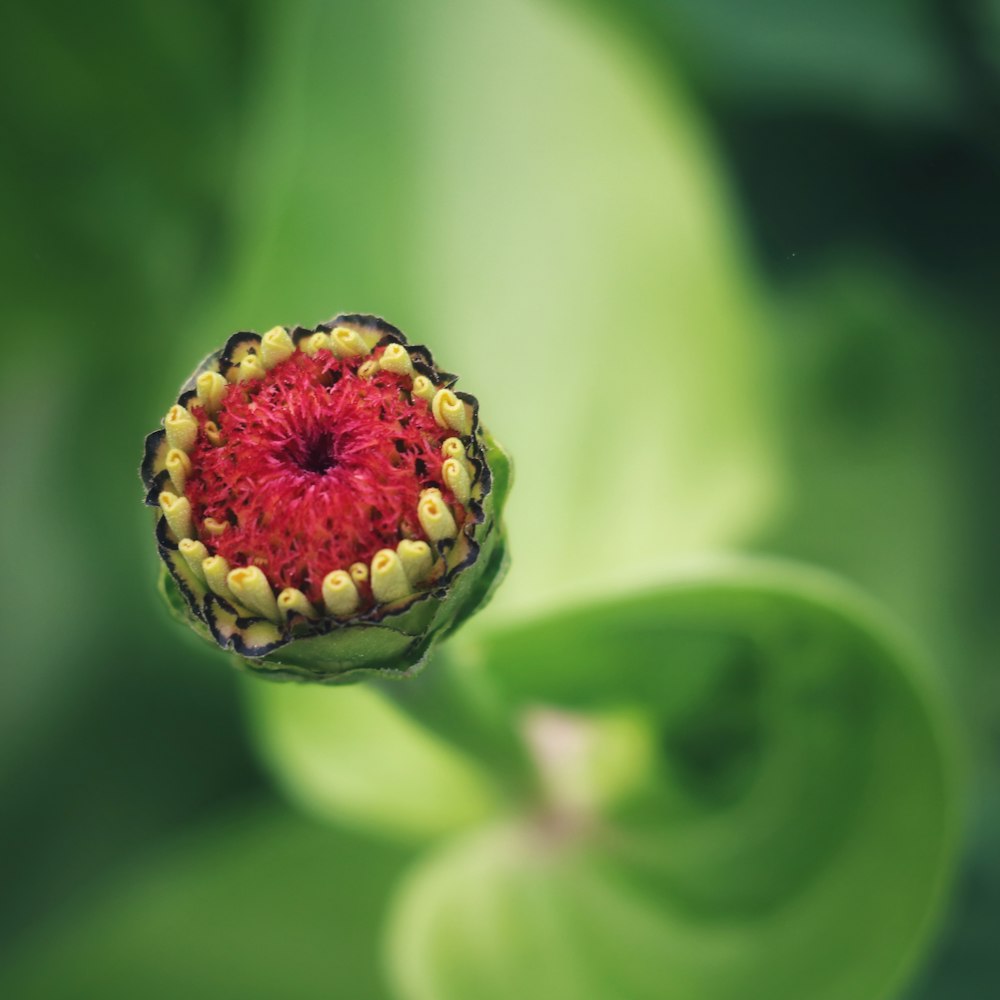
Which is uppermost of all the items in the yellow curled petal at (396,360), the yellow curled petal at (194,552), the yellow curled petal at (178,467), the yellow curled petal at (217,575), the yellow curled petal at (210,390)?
the yellow curled petal at (396,360)

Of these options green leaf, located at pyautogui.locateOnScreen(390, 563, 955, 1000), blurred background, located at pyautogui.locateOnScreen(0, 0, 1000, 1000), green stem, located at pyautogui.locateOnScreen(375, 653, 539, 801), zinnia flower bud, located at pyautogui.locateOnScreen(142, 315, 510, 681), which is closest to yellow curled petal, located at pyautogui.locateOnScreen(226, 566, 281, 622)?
zinnia flower bud, located at pyautogui.locateOnScreen(142, 315, 510, 681)

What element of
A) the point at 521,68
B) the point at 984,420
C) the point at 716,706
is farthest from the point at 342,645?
the point at 984,420

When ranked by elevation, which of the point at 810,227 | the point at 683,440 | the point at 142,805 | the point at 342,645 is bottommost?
the point at 342,645

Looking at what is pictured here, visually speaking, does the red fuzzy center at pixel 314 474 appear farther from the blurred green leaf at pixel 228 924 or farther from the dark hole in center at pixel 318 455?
the blurred green leaf at pixel 228 924

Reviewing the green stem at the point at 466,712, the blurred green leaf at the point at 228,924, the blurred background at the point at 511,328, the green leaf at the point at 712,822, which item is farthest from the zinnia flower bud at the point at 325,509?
the blurred green leaf at the point at 228,924

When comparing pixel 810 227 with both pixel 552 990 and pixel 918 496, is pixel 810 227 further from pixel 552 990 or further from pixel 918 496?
pixel 552 990

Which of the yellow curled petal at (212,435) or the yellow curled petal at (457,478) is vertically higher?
the yellow curled petal at (212,435)

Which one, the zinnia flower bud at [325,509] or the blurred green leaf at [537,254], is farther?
the blurred green leaf at [537,254]
